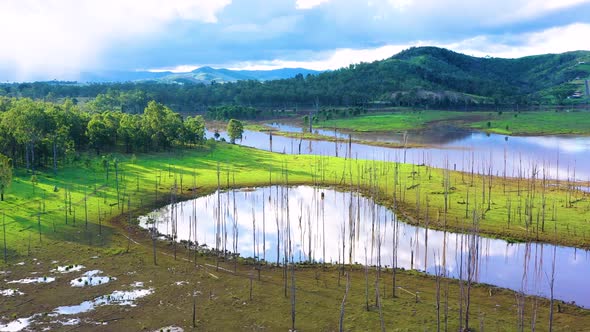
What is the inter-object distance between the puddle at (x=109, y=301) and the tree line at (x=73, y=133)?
123 feet

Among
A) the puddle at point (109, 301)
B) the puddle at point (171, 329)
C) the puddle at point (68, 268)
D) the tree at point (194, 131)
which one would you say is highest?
the tree at point (194, 131)

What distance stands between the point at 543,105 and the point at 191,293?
169 metres

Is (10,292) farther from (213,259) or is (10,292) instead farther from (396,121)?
(396,121)

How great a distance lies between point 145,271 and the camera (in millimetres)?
33625

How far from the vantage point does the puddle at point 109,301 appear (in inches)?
1097

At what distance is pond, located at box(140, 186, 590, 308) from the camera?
3281 cm

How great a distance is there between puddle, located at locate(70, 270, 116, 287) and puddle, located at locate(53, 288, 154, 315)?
2.24 m

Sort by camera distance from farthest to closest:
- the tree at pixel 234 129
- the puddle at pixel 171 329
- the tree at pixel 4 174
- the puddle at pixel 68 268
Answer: the tree at pixel 234 129 < the tree at pixel 4 174 < the puddle at pixel 68 268 < the puddle at pixel 171 329

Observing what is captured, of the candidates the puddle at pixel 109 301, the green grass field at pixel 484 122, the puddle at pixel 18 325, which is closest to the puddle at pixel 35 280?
the puddle at pixel 109 301

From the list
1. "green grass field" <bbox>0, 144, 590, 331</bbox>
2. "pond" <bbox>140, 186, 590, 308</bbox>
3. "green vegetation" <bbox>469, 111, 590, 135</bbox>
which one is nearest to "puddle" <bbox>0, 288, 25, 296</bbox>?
"green grass field" <bbox>0, 144, 590, 331</bbox>

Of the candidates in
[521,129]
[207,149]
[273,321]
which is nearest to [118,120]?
[207,149]

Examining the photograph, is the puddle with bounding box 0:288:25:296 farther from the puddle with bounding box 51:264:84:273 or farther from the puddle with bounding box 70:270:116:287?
the puddle with bounding box 51:264:84:273

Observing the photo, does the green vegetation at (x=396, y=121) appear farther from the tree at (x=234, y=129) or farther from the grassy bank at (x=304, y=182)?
the grassy bank at (x=304, y=182)

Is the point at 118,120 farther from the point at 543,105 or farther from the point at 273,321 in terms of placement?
the point at 543,105
